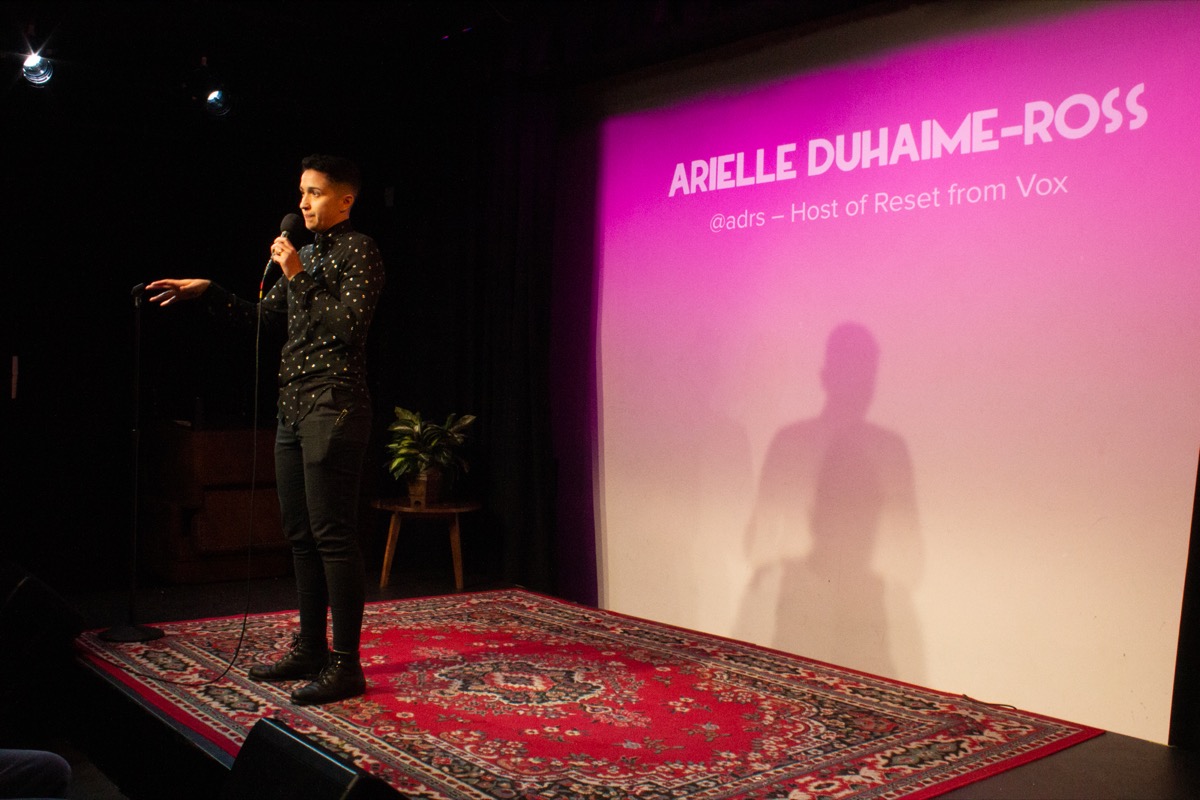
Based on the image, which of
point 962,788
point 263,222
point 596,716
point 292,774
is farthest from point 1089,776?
point 263,222

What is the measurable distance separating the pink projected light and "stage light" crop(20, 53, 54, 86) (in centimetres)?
258

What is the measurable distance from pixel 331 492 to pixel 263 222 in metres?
3.39

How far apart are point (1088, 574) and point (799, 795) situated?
1.35m

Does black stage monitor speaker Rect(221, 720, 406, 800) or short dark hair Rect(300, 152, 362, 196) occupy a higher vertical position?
short dark hair Rect(300, 152, 362, 196)

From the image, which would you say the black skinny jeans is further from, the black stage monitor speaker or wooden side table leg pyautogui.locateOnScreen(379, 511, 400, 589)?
wooden side table leg pyautogui.locateOnScreen(379, 511, 400, 589)

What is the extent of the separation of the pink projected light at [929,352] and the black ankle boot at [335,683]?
67.4 inches

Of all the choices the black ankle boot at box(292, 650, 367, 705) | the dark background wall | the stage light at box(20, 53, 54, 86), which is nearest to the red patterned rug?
the black ankle boot at box(292, 650, 367, 705)

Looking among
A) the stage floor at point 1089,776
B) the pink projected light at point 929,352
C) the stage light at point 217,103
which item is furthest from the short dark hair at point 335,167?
the stage light at point 217,103

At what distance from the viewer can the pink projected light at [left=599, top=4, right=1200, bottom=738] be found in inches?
124

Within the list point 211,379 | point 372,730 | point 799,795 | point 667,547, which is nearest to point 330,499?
point 372,730

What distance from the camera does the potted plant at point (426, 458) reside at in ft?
16.0

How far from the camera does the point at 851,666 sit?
385 centimetres

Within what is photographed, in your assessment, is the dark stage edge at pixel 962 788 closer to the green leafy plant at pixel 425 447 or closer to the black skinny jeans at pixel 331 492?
the black skinny jeans at pixel 331 492

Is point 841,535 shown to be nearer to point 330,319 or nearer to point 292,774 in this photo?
point 330,319
